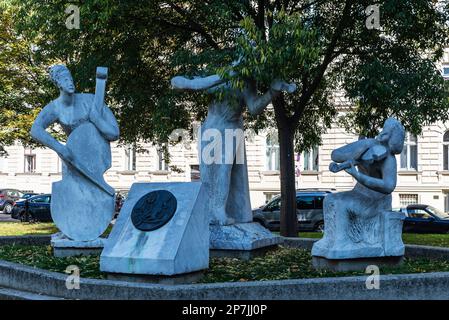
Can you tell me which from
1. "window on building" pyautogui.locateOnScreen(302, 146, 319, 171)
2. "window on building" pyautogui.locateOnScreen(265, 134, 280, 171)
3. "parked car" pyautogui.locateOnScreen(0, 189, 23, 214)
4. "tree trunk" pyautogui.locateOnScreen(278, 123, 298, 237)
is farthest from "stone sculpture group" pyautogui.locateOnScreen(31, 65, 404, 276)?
"parked car" pyautogui.locateOnScreen(0, 189, 23, 214)

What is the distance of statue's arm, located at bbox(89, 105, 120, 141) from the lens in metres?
8.47

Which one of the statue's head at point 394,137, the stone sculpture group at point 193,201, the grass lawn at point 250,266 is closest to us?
the stone sculpture group at point 193,201

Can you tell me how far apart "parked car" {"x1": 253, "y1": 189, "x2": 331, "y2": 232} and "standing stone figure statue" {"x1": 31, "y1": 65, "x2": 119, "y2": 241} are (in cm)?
1492

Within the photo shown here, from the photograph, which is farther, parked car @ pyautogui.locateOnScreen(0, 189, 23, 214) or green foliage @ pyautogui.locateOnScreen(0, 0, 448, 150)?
parked car @ pyautogui.locateOnScreen(0, 189, 23, 214)

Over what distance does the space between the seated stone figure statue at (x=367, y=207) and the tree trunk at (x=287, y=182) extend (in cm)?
800

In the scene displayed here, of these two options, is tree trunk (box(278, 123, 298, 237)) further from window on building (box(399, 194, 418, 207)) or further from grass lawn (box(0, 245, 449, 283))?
window on building (box(399, 194, 418, 207))

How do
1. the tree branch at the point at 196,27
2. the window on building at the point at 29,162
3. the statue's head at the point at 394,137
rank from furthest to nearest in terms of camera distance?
the window on building at the point at 29,162, the tree branch at the point at 196,27, the statue's head at the point at 394,137

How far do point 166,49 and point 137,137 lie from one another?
9.70 feet

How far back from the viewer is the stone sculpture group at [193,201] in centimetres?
657

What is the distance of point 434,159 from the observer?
106 feet

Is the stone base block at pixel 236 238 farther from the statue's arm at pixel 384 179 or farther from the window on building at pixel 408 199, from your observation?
the window on building at pixel 408 199

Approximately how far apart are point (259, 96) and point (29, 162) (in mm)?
36744

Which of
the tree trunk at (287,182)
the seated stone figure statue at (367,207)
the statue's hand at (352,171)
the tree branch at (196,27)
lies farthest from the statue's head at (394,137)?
the tree trunk at (287,182)
